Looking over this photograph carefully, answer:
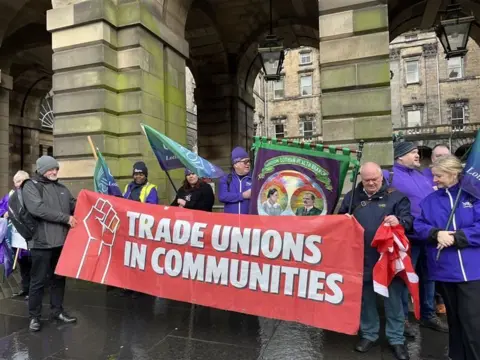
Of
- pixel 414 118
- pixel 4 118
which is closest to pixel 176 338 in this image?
pixel 4 118

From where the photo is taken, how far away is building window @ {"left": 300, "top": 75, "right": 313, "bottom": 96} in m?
44.9

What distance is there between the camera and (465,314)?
10.2 feet

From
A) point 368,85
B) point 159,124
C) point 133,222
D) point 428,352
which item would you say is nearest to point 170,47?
point 159,124

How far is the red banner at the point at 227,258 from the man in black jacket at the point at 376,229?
14 centimetres

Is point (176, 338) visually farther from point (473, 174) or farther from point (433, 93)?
point (433, 93)

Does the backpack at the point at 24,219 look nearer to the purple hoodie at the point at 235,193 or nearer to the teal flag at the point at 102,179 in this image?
the teal flag at the point at 102,179

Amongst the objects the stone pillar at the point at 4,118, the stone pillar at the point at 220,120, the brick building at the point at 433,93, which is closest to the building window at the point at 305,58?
the brick building at the point at 433,93

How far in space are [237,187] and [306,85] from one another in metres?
42.2

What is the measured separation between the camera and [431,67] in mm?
40938

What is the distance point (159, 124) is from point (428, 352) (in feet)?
18.0

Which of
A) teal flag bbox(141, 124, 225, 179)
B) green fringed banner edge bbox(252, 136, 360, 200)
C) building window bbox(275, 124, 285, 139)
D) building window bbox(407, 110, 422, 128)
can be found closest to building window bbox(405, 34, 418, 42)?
building window bbox(407, 110, 422, 128)

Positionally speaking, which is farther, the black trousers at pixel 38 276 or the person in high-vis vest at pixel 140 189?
the person in high-vis vest at pixel 140 189

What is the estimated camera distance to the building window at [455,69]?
39.5 meters

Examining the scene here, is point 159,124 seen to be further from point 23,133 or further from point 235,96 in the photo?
point 23,133
